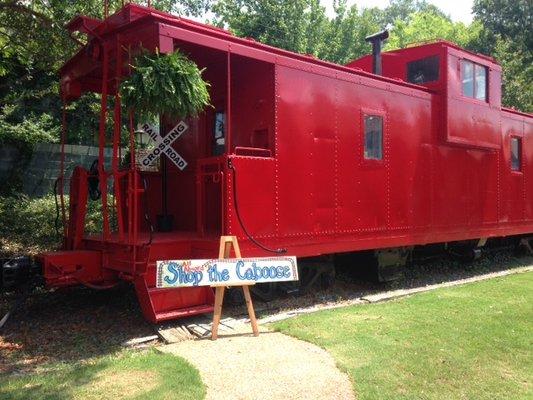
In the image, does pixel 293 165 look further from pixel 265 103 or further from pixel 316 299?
pixel 316 299

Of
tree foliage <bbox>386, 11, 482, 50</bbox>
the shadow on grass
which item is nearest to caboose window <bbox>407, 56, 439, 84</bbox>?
the shadow on grass

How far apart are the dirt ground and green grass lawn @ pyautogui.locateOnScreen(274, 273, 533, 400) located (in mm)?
990

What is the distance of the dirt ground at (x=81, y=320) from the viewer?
5.22 m

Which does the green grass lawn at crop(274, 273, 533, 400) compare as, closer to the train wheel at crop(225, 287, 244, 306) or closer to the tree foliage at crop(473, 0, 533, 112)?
the train wheel at crop(225, 287, 244, 306)

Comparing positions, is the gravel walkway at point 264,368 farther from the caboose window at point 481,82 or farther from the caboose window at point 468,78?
the caboose window at point 481,82

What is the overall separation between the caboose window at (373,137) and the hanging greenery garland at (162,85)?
3048mm

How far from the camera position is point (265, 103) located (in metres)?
6.52

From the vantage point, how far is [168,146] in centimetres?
752

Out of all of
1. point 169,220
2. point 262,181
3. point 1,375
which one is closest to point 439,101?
point 262,181

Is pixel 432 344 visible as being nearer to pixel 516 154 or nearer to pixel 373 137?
pixel 373 137

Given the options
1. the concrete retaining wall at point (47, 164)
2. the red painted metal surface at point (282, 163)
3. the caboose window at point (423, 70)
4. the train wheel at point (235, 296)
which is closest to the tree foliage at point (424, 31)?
the concrete retaining wall at point (47, 164)

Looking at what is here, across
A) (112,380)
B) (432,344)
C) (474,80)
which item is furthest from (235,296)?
(474,80)

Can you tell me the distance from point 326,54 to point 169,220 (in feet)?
63.0

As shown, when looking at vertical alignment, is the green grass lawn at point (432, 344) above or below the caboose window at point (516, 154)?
below
